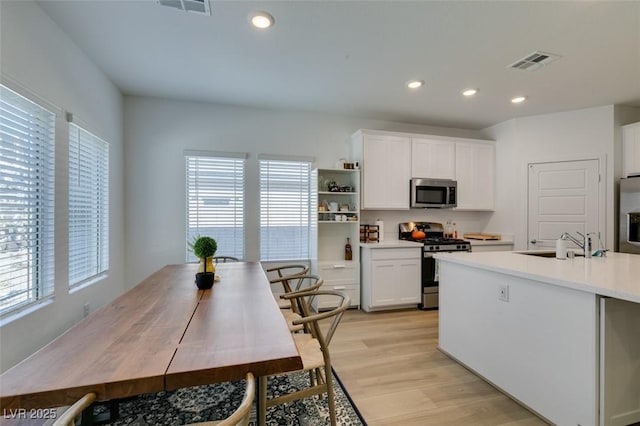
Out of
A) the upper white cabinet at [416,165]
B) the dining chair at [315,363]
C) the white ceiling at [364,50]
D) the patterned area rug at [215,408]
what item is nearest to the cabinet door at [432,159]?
the upper white cabinet at [416,165]

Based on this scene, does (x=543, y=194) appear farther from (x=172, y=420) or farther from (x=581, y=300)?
(x=172, y=420)

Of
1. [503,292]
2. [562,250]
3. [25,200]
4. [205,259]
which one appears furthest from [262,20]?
[562,250]

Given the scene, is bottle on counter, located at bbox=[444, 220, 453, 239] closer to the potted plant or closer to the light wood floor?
the light wood floor

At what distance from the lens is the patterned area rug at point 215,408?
1778 mm

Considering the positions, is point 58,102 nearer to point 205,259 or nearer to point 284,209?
point 205,259

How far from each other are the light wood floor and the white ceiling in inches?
107

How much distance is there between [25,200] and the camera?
1.90 m

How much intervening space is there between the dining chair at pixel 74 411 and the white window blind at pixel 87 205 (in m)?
2.05

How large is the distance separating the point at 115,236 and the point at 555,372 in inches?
163

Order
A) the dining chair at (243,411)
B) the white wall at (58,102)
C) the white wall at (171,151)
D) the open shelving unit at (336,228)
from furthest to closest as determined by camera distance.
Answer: the open shelving unit at (336,228)
the white wall at (171,151)
the white wall at (58,102)
the dining chair at (243,411)

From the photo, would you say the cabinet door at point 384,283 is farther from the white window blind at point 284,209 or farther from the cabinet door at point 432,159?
the cabinet door at point 432,159

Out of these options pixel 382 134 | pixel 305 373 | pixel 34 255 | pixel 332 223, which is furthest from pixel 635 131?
pixel 34 255

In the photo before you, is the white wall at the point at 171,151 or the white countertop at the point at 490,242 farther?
the white countertop at the point at 490,242

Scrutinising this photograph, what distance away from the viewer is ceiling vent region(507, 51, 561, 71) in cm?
256
